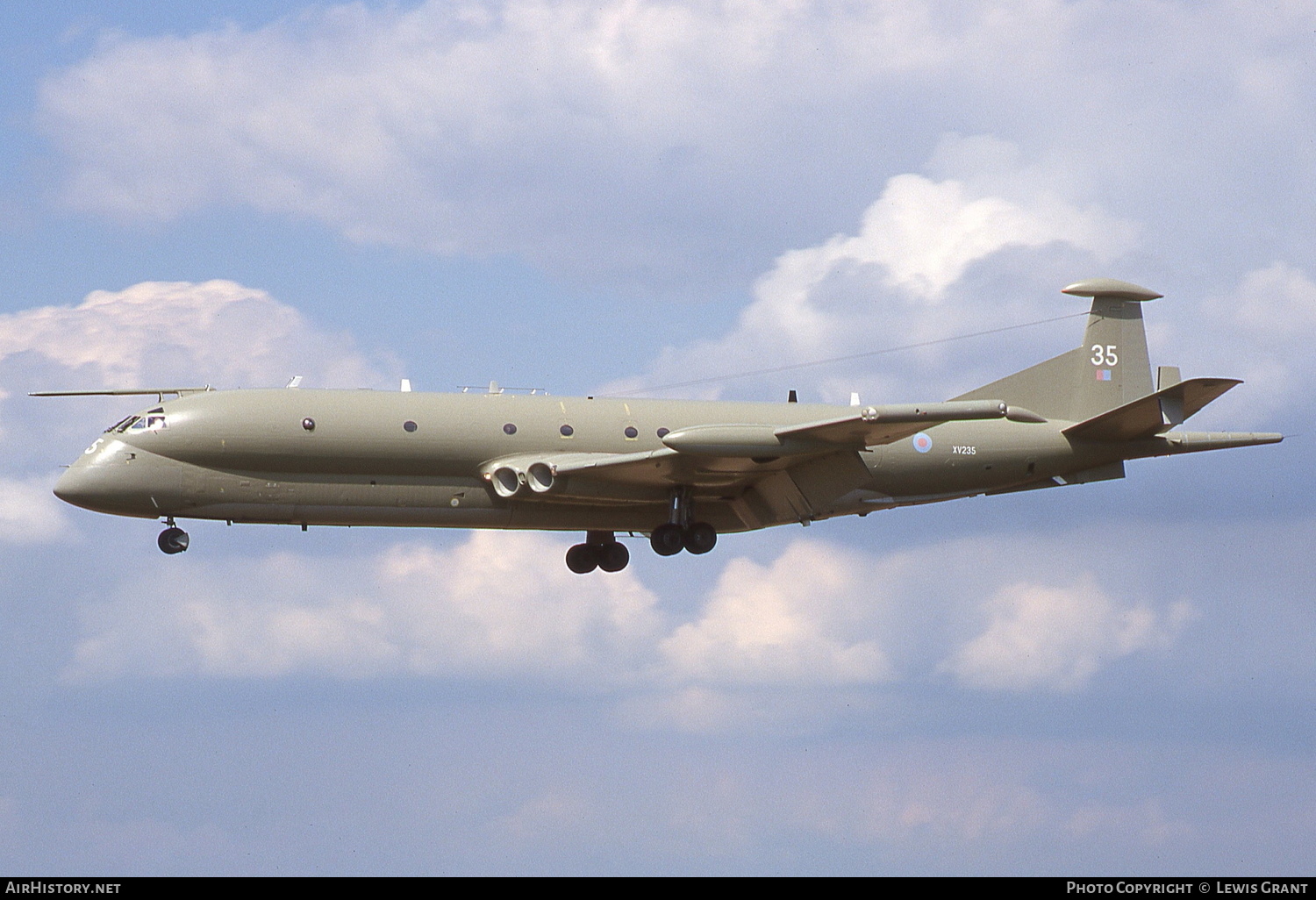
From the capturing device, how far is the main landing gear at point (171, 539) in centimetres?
3847

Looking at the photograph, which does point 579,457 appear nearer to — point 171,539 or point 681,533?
point 681,533

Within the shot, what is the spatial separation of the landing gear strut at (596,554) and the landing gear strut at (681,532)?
2.98 m

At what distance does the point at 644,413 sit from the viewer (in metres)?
40.3

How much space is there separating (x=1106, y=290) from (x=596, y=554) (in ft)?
44.3

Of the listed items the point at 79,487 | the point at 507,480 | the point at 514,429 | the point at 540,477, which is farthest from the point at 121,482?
the point at 540,477

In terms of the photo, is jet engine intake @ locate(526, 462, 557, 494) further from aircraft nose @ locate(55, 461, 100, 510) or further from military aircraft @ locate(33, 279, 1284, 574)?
aircraft nose @ locate(55, 461, 100, 510)

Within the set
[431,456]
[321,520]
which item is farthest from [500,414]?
[321,520]

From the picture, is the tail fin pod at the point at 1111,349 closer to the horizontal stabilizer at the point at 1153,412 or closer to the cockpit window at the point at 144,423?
the horizontal stabilizer at the point at 1153,412

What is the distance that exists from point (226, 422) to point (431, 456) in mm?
4131

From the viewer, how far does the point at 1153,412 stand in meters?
41.5

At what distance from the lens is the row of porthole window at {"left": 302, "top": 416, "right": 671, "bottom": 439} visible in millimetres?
37875

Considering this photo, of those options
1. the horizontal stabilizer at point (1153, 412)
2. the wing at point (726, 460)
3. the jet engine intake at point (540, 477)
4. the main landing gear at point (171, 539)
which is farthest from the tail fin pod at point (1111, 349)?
the main landing gear at point (171, 539)

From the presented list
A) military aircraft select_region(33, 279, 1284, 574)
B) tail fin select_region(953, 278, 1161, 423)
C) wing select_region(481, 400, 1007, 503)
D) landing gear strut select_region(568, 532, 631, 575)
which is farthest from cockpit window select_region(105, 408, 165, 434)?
tail fin select_region(953, 278, 1161, 423)
